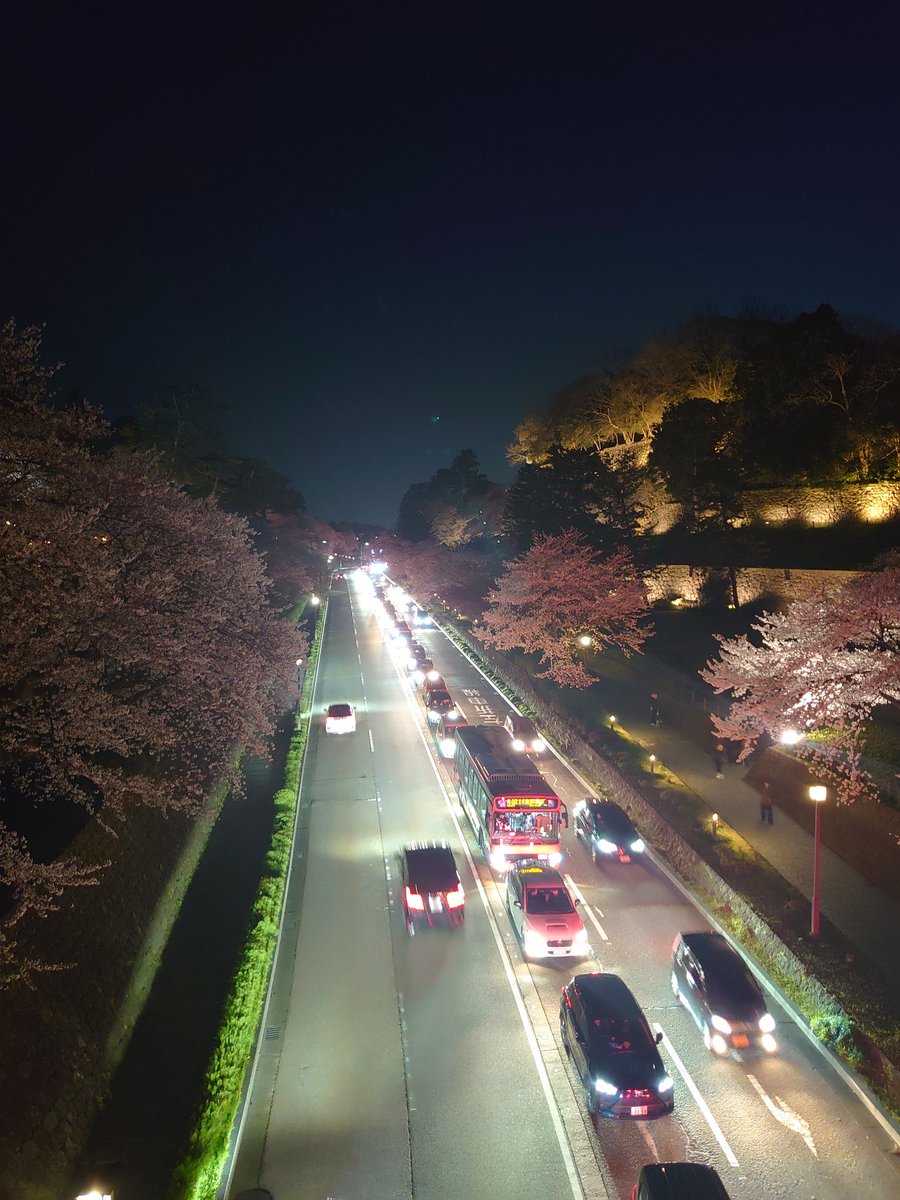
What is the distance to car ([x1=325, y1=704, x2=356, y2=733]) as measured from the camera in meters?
33.1

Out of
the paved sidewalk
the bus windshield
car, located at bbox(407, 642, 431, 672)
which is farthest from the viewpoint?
car, located at bbox(407, 642, 431, 672)

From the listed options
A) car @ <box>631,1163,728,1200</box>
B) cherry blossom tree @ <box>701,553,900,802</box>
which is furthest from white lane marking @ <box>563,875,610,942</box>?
car @ <box>631,1163,728,1200</box>

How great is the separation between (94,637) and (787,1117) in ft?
52.8

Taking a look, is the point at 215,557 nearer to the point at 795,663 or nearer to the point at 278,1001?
the point at 278,1001

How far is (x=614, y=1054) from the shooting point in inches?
443

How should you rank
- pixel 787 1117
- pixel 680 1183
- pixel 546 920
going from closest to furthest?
pixel 680 1183, pixel 787 1117, pixel 546 920

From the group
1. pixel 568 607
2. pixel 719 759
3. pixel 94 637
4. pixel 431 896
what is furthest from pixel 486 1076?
pixel 568 607

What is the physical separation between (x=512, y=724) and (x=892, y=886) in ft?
54.2

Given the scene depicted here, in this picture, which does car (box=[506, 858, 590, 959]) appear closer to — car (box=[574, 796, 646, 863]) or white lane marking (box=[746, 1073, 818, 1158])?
car (box=[574, 796, 646, 863])

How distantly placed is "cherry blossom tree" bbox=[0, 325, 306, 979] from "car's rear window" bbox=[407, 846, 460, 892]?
222 inches

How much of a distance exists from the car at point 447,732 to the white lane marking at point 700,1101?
1673 cm

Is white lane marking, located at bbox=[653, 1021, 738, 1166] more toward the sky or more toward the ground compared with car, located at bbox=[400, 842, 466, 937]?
more toward the ground

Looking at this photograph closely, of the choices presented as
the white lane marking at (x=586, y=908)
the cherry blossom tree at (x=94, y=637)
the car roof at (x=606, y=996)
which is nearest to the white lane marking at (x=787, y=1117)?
the car roof at (x=606, y=996)

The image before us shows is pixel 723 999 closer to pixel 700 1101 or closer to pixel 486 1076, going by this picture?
pixel 700 1101
